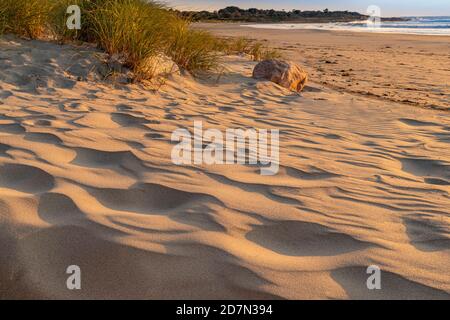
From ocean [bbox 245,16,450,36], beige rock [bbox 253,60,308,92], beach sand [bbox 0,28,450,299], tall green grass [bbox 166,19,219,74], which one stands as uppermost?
ocean [bbox 245,16,450,36]

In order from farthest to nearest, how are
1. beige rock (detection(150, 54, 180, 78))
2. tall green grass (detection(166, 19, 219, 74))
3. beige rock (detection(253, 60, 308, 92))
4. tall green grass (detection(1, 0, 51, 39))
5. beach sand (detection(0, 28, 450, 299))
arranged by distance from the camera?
beige rock (detection(253, 60, 308, 92)) → tall green grass (detection(166, 19, 219, 74)) → tall green grass (detection(1, 0, 51, 39)) → beige rock (detection(150, 54, 180, 78)) → beach sand (detection(0, 28, 450, 299))

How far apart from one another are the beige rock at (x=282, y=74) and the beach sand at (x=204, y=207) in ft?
6.39

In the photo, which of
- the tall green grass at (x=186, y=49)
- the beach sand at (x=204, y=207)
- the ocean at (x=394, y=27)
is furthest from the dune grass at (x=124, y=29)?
the ocean at (x=394, y=27)

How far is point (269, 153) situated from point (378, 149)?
100cm

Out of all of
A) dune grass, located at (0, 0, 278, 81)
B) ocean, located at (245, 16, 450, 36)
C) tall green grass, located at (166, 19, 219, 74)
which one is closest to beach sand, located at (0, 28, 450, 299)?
dune grass, located at (0, 0, 278, 81)

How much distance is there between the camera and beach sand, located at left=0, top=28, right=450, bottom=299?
156cm

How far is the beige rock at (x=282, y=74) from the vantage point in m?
6.20

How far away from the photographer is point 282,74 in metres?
6.19

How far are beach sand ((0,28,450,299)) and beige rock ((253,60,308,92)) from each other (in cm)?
195

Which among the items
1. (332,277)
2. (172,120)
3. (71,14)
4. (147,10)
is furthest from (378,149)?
(71,14)

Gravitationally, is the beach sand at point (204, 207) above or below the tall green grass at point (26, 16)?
below

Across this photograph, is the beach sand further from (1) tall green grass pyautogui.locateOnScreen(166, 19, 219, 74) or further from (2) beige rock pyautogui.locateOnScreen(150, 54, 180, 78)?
(1) tall green grass pyautogui.locateOnScreen(166, 19, 219, 74)

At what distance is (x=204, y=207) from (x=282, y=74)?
444 centimetres

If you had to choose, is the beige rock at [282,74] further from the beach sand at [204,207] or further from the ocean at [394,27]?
the ocean at [394,27]
